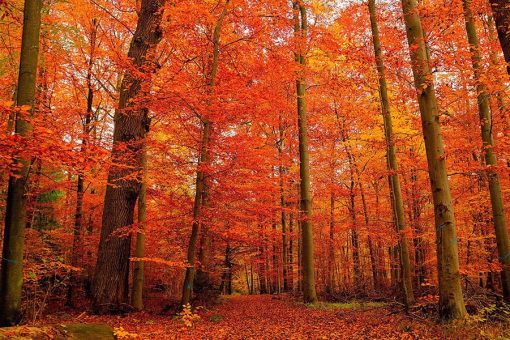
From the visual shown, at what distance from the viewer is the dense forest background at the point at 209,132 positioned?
6365mm

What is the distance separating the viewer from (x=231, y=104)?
9.56 m

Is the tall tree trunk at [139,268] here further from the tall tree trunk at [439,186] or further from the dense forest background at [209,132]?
the tall tree trunk at [439,186]

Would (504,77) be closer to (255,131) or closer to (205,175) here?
(205,175)

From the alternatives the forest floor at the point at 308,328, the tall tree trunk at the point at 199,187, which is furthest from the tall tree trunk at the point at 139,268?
the tall tree trunk at the point at 199,187

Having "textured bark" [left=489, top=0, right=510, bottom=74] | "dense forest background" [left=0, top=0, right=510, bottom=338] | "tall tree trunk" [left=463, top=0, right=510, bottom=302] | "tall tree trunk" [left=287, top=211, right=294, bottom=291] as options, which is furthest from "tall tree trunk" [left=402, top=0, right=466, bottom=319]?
"tall tree trunk" [left=287, top=211, right=294, bottom=291]

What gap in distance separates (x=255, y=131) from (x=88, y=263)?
9963 mm

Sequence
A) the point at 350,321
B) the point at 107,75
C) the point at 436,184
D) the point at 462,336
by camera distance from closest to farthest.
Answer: the point at 462,336 < the point at 436,184 < the point at 350,321 < the point at 107,75

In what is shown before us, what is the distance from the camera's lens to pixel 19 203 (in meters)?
5.96

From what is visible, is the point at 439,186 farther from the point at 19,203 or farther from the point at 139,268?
the point at 139,268

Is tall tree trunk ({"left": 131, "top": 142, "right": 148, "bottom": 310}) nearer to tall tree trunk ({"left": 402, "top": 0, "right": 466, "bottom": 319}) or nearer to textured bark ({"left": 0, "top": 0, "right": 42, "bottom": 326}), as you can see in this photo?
textured bark ({"left": 0, "top": 0, "right": 42, "bottom": 326})

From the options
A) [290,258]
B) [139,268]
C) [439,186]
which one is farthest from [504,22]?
[290,258]

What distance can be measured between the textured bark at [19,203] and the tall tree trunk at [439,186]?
22.3 feet

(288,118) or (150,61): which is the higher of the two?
(288,118)

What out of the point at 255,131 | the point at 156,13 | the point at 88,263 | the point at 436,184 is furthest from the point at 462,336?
the point at 255,131
